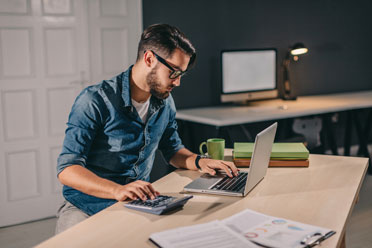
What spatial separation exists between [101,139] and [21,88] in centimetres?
176

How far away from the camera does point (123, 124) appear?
1921mm

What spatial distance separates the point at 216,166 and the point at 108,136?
18.3 inches

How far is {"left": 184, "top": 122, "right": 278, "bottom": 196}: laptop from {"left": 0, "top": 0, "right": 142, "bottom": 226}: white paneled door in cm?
197

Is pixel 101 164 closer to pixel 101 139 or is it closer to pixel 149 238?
pixel 101 139

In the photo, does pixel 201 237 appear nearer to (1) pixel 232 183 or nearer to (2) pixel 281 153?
(1) pixel 232 183

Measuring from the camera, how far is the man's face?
186 cm

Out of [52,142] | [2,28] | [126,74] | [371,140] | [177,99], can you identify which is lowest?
[371,140]

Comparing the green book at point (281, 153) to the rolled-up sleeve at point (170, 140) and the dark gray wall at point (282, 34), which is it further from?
the dark gray wall at point (282, 34)

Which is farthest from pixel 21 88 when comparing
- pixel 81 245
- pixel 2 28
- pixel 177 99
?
pixel 81 245

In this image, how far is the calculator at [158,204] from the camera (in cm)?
151

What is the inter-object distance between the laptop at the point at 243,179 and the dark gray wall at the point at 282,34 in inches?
89.3

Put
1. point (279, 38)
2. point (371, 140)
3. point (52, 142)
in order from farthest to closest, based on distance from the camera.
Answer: point (371, 140) → point (279, 38) → point (52, 142)

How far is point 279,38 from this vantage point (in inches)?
184

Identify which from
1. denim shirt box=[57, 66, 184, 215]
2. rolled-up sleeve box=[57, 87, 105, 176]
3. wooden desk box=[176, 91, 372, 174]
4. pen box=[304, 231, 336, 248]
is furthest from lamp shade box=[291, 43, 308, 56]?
pen box=[304, 231, 336, 248]
